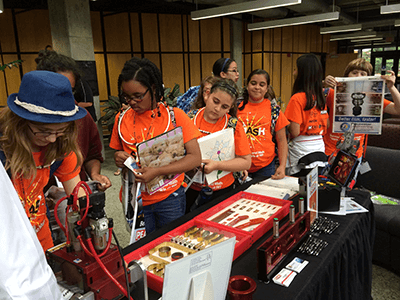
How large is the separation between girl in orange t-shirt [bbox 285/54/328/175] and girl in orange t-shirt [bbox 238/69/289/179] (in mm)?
190

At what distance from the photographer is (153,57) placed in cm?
845

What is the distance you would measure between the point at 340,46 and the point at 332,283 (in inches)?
679

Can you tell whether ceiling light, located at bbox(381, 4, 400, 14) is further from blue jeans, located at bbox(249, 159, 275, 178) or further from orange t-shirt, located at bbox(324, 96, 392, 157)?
blue jeans, located at bbox(249, 159, 275, 178)

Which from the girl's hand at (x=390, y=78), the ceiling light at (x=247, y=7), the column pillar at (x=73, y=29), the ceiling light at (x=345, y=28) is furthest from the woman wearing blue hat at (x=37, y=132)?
the ceiling light at (x=345, y=28)

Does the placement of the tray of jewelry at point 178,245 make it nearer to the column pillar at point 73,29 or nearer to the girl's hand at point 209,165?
the girl's hand at point 209,165

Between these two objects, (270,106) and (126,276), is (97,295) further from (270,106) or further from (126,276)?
(270,106)

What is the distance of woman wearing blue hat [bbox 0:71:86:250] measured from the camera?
0.93 m

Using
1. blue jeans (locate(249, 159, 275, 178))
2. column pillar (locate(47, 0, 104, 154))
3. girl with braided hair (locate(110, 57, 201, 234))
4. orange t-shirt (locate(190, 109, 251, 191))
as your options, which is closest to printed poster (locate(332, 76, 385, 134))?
blue jeans (locate(249, 159, 275, 178))

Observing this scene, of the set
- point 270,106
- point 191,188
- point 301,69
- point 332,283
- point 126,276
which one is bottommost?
point 332,283

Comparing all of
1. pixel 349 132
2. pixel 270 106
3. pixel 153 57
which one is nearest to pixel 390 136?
pixel 349 132

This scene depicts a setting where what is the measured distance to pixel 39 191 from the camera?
3.84 ft

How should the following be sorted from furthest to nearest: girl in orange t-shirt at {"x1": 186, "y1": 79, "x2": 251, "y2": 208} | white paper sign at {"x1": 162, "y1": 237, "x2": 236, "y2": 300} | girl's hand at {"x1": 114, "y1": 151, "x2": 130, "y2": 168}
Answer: girl in orange t-shirt at {"x1": 186, "y1": 79, "x2": 251, "y2": 208}
girl's hand at {"x1": 114, "y1": 151, "x2": 130, "y2": 168}
white paper sign at {"x1": 162, "y1": 237, "x2": 236, "y2": 300}

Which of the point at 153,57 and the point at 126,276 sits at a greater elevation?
the point at 153,57

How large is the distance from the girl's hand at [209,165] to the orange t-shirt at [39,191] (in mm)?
690
